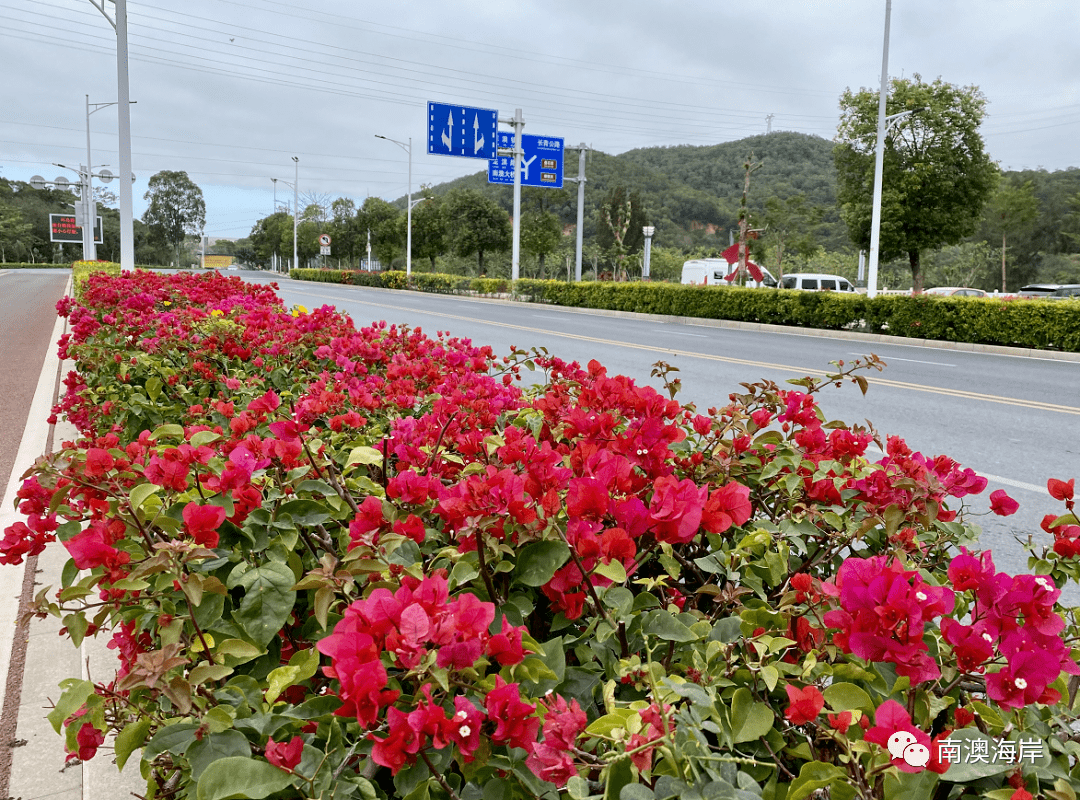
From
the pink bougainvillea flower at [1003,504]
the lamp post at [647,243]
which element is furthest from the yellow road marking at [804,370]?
the lamp post at [647,243]

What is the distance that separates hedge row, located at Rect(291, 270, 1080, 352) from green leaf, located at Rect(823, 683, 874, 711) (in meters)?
16.7

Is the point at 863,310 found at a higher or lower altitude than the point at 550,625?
higher

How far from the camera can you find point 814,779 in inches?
40.1

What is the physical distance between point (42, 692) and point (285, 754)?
83.1 inches

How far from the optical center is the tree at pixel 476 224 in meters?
51.3

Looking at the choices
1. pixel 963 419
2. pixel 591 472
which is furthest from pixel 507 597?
pixel 963 419

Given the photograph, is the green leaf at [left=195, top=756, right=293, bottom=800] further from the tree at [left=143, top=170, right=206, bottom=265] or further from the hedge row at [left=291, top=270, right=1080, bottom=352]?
the tree at [left=143, top=170, right=206, bottom=265]

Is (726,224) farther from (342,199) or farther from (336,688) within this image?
(336,688)

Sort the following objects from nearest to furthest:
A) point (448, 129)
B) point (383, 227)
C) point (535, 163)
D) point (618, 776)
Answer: point (618, 776)
point (448, 129)
point (535, 163)
point (383, 227)

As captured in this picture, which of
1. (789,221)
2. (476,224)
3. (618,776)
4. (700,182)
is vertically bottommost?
(618,776)

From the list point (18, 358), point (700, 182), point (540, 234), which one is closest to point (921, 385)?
point (18, 358)

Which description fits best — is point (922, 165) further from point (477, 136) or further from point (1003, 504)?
point (1003, 504)

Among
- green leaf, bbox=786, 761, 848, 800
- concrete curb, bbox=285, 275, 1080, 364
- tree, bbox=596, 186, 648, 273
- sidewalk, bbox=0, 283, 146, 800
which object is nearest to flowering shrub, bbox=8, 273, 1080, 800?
green leaf, bbox=786, 761, 848, 800

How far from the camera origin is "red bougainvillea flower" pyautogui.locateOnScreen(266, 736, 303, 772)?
3.26 feet
